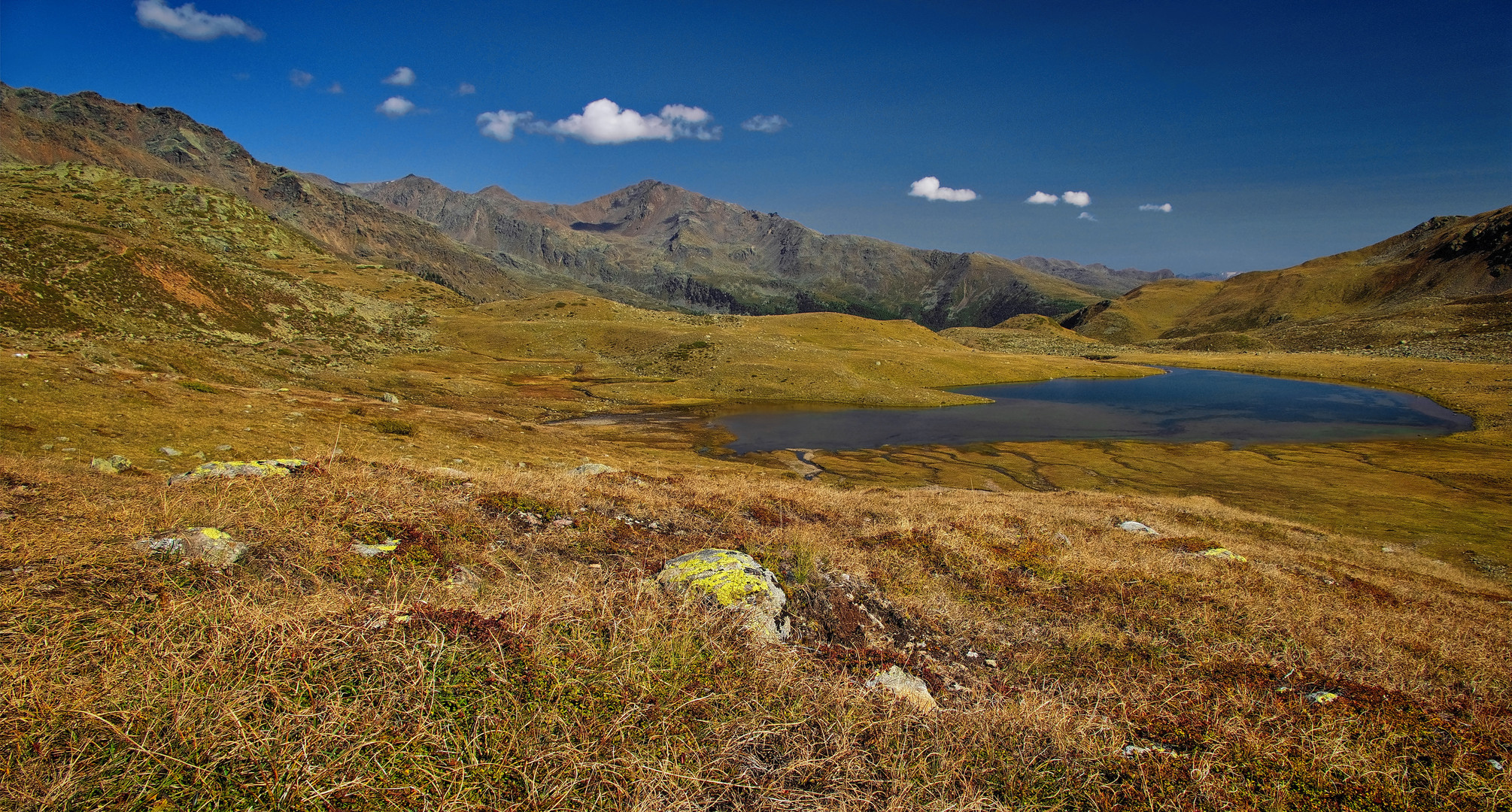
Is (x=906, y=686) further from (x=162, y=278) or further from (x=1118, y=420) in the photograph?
(x=162, y=278)

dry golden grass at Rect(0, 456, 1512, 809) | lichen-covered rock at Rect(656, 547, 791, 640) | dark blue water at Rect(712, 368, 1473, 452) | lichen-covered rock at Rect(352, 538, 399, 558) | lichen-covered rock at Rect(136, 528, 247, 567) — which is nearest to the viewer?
dry golden grass at Rect(0, 456, 1512, 809)

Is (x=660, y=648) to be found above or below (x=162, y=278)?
below

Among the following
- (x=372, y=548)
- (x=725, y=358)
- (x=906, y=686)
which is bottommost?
(x=906, y=686)

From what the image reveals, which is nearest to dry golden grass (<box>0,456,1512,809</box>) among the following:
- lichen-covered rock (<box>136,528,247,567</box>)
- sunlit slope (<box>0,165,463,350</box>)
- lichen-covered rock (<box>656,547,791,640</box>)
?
lichen-covered rock (<box>136,528,247,567</box>)

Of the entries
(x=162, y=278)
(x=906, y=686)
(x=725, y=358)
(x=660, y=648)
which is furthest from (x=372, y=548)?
(x=725, y=358)

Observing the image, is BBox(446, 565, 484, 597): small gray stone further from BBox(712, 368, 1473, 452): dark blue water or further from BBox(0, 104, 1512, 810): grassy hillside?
BBox(712, 368, 1473, 452): dark blue water

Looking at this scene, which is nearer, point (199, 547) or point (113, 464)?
point (199, 547)

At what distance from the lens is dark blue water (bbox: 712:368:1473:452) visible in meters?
67.4

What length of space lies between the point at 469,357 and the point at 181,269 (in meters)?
39.6

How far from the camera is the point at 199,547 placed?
21.1ft

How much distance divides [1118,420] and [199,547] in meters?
93.9

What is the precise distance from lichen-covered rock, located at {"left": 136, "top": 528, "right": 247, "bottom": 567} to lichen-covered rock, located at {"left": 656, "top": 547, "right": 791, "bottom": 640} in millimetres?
4893

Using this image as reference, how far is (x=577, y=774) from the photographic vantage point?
3709 mm

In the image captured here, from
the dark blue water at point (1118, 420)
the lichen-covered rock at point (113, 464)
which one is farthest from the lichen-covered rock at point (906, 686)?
the dark blue water at point (1118, 420)
